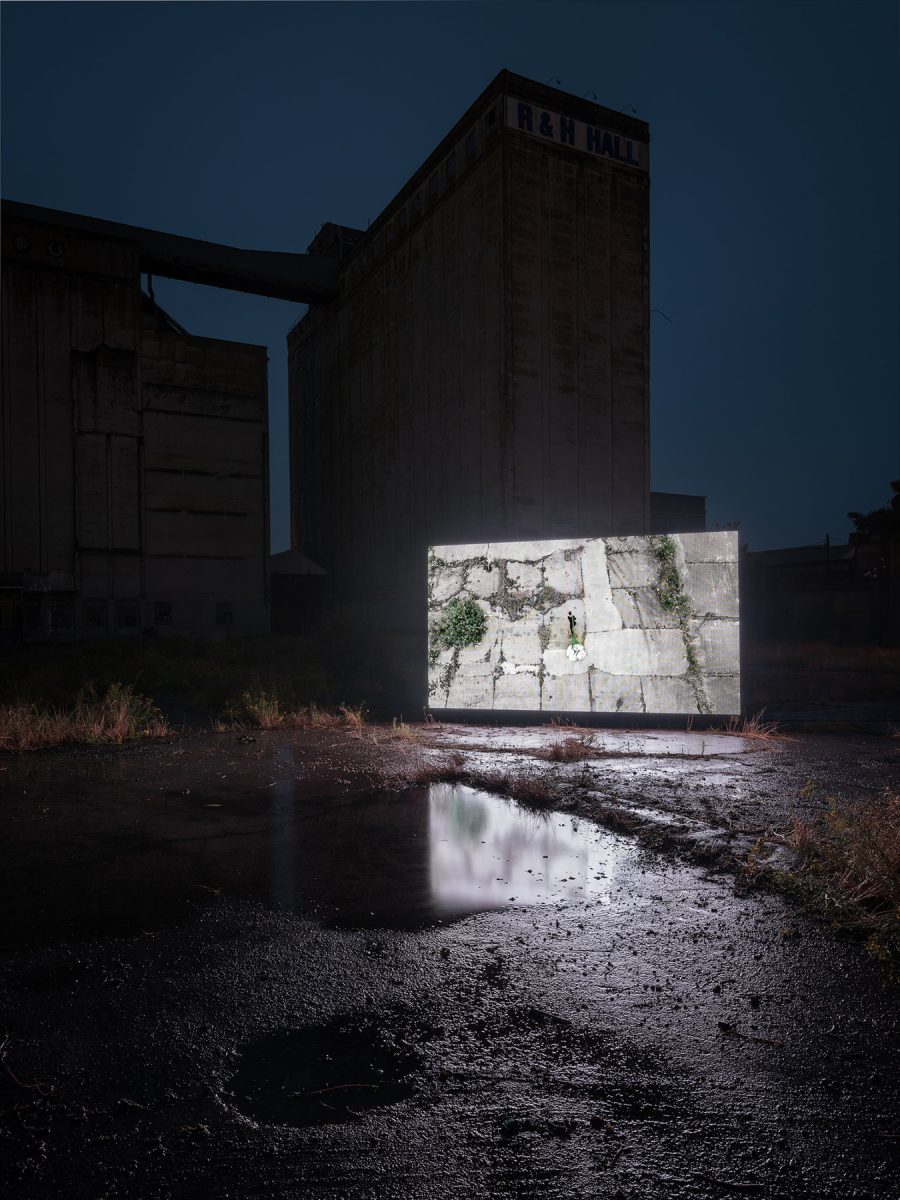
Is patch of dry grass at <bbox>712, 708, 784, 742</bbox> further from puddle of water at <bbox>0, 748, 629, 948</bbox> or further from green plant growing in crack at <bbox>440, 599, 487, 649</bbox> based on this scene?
puddle of water at <bbox>0, 748, 629, 948</bbox>

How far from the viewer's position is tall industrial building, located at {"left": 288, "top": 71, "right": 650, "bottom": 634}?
62.4 feet

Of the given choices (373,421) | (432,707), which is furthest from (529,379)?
(432,707)

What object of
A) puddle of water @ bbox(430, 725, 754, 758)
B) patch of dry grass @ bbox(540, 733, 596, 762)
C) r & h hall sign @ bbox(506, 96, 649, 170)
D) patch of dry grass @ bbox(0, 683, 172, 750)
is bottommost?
puddle of water @ bbox(430, 725, 754, 758)

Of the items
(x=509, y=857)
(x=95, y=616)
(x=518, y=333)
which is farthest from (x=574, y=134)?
(x=509, y=857)

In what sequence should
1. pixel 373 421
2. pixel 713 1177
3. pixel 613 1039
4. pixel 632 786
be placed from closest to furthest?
pixel 713 1177 → pixel 613 1039 → pixel 632 786 → pixel 373 421

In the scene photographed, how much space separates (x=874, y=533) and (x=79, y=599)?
1146 inches

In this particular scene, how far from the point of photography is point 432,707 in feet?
36.7

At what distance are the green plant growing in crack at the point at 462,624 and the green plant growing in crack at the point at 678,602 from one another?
2.56 meters

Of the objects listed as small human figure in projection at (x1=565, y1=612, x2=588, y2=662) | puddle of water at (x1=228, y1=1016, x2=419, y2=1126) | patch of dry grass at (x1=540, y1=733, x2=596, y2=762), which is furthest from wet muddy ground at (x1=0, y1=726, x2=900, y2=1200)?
small human figure in projection at (x1=565, y1=612, x2=588, y2=662)

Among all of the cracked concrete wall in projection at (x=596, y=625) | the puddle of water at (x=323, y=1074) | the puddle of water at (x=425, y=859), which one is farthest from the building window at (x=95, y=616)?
the puddle of water at (x=323, y=1074)

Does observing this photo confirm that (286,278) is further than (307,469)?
No

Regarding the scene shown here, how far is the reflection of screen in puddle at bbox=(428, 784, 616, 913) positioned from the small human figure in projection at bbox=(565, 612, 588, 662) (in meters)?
4.41

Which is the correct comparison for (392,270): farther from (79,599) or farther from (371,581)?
(79,599)

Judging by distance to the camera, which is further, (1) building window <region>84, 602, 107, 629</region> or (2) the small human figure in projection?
(1) building window <region>84, 602, 107, 629</region>
